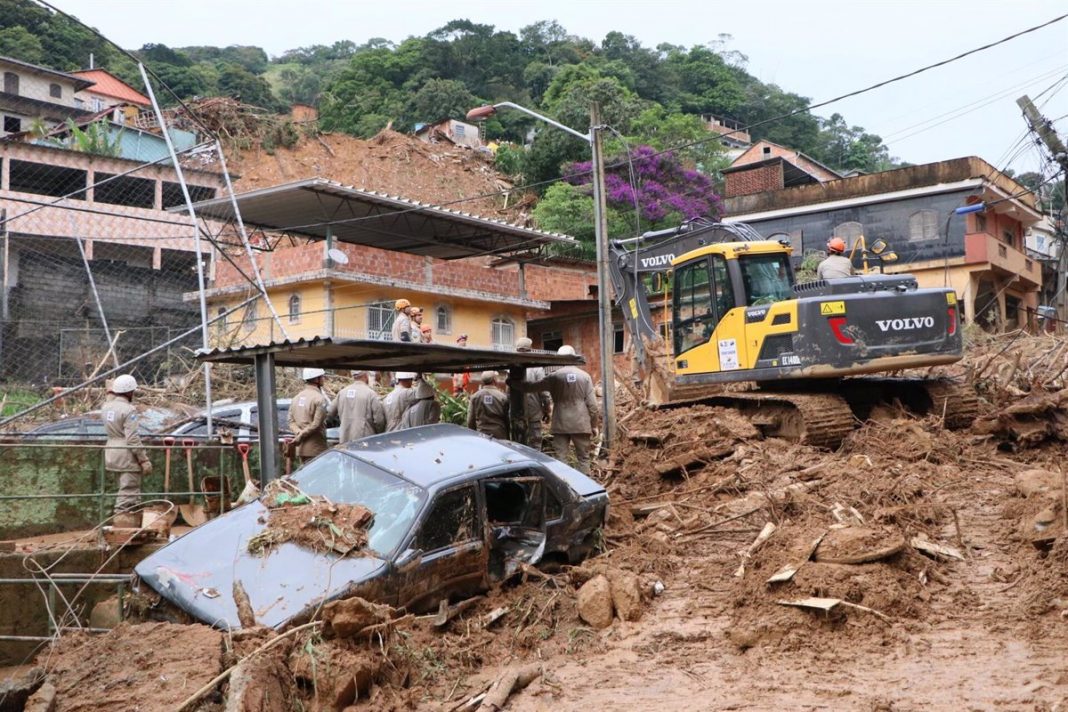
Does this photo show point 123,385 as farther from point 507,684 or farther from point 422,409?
point 507,684

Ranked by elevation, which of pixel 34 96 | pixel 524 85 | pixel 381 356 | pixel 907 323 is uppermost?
pixel 524 85

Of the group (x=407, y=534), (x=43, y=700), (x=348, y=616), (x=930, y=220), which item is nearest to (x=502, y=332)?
(x=930, y=220)

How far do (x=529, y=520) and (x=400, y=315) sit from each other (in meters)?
4.98

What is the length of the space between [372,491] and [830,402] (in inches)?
300

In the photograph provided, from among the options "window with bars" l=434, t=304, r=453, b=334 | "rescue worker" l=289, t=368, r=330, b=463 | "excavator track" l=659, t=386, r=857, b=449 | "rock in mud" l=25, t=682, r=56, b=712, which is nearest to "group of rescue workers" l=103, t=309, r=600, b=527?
"rescue worker" l=289, t=368, r=330, b=463

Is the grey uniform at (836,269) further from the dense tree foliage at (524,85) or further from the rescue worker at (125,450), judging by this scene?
the dense tree foliage at (524,85)

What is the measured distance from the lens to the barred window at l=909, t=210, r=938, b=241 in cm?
3541

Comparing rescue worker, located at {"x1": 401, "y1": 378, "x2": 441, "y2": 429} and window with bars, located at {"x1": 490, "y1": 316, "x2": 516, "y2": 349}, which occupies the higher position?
window with bars, located at {"x1": 490, "y1": 316, "x2": 516, "y2": 349}

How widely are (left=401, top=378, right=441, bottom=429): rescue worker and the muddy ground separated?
2469 millimetres

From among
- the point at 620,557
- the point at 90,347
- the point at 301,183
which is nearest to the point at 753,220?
the point at 301,183

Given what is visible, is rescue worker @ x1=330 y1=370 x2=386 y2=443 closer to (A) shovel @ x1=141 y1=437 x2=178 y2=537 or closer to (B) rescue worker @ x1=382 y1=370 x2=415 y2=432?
(B) rescue worker @ x1=382 y1=370 x2=415 y2=432

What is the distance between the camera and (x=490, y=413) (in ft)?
41.2

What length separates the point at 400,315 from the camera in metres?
12.9

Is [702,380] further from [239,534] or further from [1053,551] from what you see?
[239,534]
